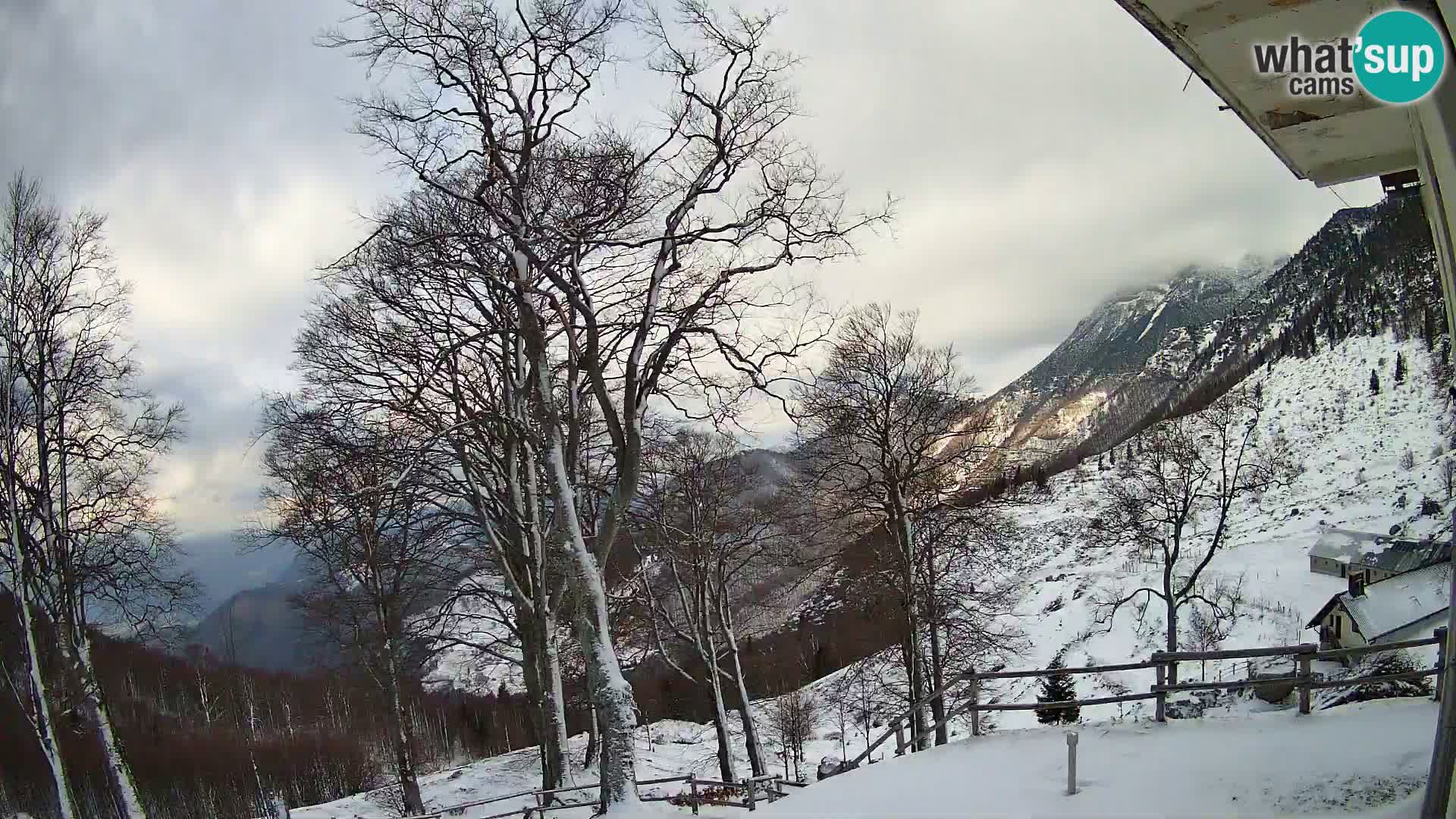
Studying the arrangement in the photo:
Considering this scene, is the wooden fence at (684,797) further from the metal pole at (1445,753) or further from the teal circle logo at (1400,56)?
the teal circle logo at (1400,56)

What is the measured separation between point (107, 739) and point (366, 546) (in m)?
5.10

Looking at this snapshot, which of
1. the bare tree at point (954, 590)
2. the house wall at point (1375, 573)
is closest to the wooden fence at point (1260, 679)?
the bare tree at point (954, 590)

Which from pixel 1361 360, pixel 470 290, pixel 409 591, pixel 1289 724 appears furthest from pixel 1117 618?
pixel 1361 360

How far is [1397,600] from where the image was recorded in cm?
2800

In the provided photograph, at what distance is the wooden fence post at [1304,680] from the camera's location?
8.02 meters

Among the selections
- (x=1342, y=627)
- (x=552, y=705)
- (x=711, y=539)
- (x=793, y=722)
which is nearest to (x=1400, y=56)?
(x=552, y=705)

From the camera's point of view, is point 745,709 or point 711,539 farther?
point 745,709

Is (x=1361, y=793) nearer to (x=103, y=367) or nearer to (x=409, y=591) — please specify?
(x=409, y=591)

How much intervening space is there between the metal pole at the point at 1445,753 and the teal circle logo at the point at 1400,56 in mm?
2782

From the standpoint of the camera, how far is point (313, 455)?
43.1 feet

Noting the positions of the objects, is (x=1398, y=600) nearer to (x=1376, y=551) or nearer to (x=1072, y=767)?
(x=1376, y=551)

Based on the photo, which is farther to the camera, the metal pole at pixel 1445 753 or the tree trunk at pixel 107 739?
the tree trunk at pixel 107 739

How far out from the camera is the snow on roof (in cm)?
2652

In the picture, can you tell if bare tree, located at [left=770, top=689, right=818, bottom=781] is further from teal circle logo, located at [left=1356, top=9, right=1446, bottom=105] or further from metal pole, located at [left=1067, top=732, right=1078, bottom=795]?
teal circle logo, located at [left=1356, top=9, right=1446, bottom=105]
